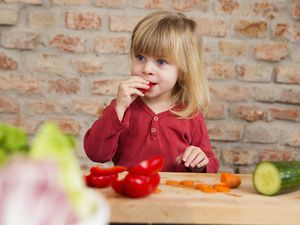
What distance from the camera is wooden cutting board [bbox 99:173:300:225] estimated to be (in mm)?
976

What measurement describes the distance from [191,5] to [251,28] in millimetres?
329

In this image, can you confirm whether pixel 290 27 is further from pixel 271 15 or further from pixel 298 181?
pixel 298 181

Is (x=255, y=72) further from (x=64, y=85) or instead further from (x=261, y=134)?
(x=64, y=85)

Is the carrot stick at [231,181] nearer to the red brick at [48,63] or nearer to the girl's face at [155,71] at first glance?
the girl's face at [155,71]

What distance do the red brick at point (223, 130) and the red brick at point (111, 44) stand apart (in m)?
0.58

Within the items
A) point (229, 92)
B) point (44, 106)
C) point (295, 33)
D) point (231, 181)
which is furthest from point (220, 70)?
point (231, 181)

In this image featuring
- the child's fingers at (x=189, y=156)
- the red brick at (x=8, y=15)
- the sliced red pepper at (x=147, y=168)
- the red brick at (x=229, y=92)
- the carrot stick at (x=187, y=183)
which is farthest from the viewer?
the red brick at (x=229, y=92)

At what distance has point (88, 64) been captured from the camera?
2330 millimetres

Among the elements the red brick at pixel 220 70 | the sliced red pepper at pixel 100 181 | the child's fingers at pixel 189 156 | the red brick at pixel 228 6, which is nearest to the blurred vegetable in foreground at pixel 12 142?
the sliced red pepper at pixel 100 181

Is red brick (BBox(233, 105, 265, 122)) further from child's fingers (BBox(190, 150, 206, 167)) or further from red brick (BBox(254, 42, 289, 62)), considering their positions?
child's fingers (BBox(190, 150, 206, 167))

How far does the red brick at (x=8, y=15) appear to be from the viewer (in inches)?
90.2

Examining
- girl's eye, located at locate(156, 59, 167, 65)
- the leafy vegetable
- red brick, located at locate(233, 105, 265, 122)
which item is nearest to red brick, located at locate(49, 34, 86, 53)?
girl's eye, located at locate(156, 59, 167, 65)

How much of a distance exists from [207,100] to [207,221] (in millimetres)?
1011

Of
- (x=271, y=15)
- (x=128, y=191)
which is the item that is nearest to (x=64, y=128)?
(x=271, y=15)
